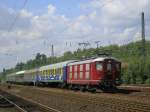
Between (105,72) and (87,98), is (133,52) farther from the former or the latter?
(87,98)

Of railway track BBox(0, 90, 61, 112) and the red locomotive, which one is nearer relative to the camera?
railway track BBox(0, 90, 61, 112)

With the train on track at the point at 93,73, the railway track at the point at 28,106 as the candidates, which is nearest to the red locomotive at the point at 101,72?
the train on track at the point at 93,73

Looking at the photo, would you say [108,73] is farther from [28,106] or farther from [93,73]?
[28,106]

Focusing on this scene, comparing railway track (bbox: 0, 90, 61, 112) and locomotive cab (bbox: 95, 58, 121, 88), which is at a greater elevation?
locomotive cab (bbox: 95, 58, 121, 88)

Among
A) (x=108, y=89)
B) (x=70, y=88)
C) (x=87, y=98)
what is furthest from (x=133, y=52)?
Result: (x=87, y=98)

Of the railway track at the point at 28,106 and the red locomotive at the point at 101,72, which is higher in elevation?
the red locomotive at the point at 101,72

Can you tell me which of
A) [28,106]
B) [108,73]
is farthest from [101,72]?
[28,106]

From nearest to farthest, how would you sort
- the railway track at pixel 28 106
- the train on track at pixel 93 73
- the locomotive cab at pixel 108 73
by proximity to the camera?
the railway track at pixel 28 106
the locomotive cab at pixel 108 73
the train on track at pixel 93 73

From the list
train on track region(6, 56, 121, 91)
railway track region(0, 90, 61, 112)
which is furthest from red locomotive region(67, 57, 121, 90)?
railway track region(0, 90, 61, 112)

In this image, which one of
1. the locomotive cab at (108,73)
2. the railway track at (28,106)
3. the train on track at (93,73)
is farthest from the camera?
the train on track at (93,73)

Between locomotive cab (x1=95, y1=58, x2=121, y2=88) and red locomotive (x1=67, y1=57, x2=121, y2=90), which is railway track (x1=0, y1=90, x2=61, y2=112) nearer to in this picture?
red locomotive (x1=67, y1=57, x2=121, y2=90)

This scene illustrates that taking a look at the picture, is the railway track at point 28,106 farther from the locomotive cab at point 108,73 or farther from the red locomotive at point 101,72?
the locomotive cab at point 108,73

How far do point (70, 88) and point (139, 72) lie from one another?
15295 millimetres

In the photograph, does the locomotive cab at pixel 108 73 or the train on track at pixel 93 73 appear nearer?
the locomotive cab at pixel 108 73
